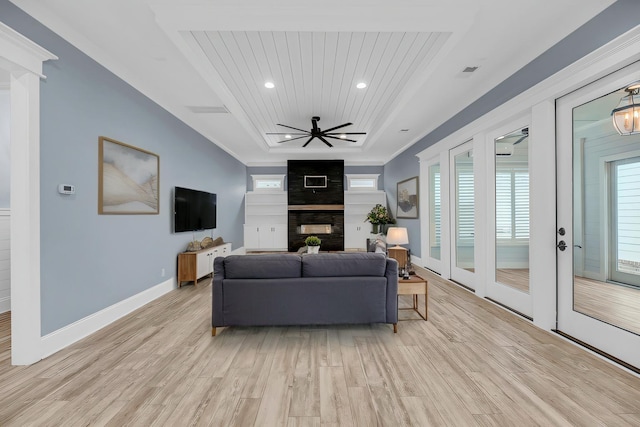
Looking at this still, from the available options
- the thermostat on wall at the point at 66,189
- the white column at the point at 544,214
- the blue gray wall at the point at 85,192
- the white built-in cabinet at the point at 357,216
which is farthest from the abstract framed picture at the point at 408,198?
the thermostat on wall at the point at 66,189

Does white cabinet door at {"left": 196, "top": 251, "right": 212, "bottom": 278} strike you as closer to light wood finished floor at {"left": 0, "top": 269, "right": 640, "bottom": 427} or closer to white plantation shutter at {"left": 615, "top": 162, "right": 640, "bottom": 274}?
light wood finished floor at {"left": 0, "top": 269, "right": 640, "bottom": 427}

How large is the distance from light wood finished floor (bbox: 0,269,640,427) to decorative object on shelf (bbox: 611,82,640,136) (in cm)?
189

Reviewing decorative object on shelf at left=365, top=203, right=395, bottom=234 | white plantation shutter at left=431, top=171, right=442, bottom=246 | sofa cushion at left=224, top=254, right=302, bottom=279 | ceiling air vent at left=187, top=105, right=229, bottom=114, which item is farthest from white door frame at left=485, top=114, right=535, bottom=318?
decorative object on shelf at left=365, top=203, right=395, bottom=234

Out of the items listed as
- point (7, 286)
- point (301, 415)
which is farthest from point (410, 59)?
point (7, 286)

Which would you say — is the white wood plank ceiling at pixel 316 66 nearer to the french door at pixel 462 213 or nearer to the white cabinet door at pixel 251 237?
the french door at pixel 462 213

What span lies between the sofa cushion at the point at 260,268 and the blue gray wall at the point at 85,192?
56.9 inches

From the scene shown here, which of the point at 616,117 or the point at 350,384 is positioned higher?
the point at 616,117

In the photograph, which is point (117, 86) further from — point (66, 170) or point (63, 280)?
point (63, 280)

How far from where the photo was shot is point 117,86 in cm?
339

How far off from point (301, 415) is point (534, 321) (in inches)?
110

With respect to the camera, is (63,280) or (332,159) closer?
(63,280)

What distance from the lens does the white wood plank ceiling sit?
3.04 metres

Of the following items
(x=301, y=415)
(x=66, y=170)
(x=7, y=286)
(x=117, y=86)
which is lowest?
(x=301, y=415)

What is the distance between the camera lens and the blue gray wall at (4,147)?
3557 millimetres
